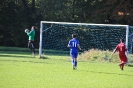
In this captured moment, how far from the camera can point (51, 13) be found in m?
49.6

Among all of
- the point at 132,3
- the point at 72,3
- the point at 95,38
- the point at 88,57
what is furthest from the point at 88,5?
the point at 88,57

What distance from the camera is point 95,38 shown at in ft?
123

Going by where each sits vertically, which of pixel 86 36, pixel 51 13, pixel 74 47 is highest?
pixel 51 13

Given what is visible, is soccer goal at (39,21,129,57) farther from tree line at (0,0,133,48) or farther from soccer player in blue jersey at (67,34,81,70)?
soccer player in blue jersey at (67,34,81,70)

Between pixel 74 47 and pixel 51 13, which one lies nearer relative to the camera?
pixel 74 47

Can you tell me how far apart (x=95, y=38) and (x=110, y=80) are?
67.6 feet

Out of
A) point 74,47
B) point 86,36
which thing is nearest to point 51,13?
point 86,36

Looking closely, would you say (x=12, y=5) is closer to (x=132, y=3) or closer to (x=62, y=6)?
(x=62, y=6)

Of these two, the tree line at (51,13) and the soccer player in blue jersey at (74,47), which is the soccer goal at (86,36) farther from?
the soccer player in blue jersey at (74,47)

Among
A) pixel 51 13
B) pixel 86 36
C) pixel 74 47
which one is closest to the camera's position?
pixel 74 47

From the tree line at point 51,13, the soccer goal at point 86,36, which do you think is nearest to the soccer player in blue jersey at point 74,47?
the soccer goal at point 86,36

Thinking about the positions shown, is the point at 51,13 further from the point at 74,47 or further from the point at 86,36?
the point at 74,47

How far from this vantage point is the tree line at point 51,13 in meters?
46.6

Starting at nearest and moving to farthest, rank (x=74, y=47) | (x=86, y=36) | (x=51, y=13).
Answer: (x=74, y=47) → (x=86, y=36) → (x=51, y=13)
